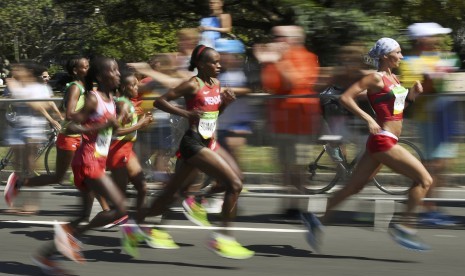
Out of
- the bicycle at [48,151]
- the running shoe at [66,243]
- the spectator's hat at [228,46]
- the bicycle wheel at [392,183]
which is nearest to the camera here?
the running shoe at [66,243]

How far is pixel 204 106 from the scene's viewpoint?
291 inches

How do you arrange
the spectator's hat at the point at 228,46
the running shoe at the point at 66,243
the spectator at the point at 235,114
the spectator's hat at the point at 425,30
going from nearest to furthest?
the running shoe at the point at 66,243
the spectator's hat at the point at 425,30
the spectator at the point at 235,114
the spectator's hat at the point at 228,46

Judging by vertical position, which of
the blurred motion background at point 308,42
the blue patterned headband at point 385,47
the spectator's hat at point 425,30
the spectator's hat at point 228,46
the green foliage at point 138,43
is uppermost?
the blue patterned headband at point 385,47

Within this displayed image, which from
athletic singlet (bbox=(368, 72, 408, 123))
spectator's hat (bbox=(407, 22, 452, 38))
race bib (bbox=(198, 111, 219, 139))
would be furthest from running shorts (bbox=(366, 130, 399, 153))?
spectator's hat (bbox=(407, 22, 452, 38))

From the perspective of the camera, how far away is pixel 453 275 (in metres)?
6.71

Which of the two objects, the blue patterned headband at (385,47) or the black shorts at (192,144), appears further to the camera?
the blue patterned headband at (385,47)

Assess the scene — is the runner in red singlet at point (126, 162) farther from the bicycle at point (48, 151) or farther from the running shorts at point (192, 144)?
the bicycle at point (48, 151)

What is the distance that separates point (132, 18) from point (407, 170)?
1634 centimetres

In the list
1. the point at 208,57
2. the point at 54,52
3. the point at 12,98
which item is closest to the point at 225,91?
the point at 208,57

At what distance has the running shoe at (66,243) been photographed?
6.61 metres

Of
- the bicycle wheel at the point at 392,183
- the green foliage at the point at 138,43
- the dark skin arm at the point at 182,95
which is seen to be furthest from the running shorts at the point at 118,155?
the green foliage at the point at 138,43

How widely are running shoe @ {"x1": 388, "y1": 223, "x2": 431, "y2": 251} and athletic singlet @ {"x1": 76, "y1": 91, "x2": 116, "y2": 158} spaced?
2.32m

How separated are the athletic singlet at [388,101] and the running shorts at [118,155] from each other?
2.40m

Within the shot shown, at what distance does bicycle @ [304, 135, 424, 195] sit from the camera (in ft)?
30.5
